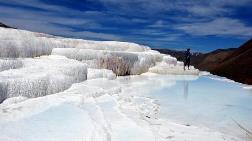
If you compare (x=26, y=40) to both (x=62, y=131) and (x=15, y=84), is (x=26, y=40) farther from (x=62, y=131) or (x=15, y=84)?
(x=62, y=131)

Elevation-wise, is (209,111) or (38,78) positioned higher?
(38,78)

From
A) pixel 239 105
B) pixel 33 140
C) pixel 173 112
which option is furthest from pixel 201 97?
pixel 33 140

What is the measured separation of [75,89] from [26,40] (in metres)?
5.75

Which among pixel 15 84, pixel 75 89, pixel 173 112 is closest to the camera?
pixel 15 84

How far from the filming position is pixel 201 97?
13.7m

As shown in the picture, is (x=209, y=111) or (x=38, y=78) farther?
(x=209, y=111)

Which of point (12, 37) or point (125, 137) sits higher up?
point (12, 37)

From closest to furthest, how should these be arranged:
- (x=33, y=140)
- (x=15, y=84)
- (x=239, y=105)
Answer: (x=33, y=140)
(x=15, y=84)
(x=239, y=105)

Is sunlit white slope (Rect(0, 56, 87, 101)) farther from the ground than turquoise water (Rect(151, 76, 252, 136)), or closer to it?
farther from the ground

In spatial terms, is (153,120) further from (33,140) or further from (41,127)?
(33,140)

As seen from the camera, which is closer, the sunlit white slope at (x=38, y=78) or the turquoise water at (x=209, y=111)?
the turquoise water at (x=209, y=111)

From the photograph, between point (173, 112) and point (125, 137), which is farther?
point (173, 112)

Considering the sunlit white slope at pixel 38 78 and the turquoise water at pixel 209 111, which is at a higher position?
the sunlit white slope at pixel 38 78

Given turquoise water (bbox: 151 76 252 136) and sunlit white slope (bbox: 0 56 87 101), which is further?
sunlit white slope (bbox: 0 56 87 101)
